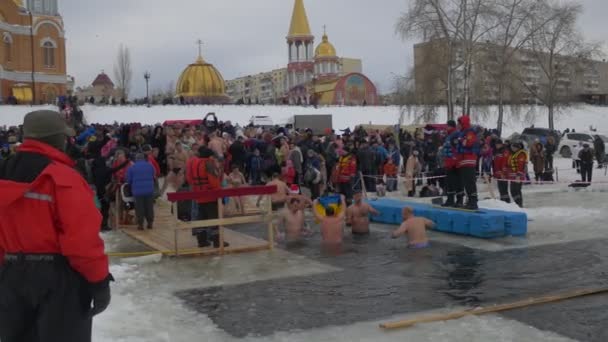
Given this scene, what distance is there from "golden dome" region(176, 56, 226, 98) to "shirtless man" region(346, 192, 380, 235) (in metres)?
70.3

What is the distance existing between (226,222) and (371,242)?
9.58ft

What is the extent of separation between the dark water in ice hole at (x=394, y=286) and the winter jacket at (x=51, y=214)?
3.30 m

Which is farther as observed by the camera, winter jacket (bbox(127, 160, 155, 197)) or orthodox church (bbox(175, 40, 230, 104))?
orthodox church (bbox(175, 40, 230, 104))

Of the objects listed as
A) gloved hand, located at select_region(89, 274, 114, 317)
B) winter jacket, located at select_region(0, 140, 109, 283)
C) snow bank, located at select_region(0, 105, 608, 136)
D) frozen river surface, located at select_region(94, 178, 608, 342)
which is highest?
snow bank, located at select_region(0, 105, 608, 136)

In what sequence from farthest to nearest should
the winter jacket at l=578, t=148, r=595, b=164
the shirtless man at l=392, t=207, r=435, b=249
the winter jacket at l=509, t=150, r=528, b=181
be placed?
1. the winter jacket at l=578, t=148, r=595, b=164
2. the winter jacket at l=509, t=150, r=528, b=181
3. the shirtless man at l=392, t=207, r=435, b=249

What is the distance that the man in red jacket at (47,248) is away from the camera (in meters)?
3.66

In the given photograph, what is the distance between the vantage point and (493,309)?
23.7 feet

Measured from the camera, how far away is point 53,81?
64.1 metres

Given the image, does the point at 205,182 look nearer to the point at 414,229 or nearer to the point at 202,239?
the point at 202,239

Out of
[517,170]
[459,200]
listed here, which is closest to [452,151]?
[459,200]

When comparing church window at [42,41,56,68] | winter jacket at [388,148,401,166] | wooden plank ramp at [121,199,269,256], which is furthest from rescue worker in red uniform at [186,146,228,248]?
church window at [42,41,56,68]

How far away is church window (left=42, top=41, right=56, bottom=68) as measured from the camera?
64438 millimetres

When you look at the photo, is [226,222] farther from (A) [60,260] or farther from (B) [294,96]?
(B) [294,96]

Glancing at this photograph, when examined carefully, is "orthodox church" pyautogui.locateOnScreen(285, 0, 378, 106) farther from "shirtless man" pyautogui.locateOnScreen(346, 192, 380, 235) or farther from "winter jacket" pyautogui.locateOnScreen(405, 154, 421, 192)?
"shirtless man" pyautogui.locateOnScreen(346, 192, 380, 235)
